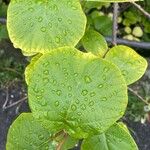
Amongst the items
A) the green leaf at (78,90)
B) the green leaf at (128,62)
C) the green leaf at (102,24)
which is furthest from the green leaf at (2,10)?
the green leaf at (78,90)

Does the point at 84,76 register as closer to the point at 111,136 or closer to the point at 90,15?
the point at 111,136

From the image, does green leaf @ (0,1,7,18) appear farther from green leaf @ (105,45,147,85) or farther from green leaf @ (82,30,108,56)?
green leaf @ (105,45,147,85)

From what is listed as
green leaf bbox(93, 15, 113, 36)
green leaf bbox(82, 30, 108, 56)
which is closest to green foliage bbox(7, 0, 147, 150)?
green leaf bbox(82, 30, 108, 56)

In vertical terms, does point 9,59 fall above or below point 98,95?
below

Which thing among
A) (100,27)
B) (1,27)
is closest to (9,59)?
(1,27)

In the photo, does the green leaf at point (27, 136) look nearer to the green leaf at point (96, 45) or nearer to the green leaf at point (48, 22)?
the green leaf at point (48, 22)

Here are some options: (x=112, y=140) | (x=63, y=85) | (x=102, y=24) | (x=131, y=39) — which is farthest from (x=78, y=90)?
(x=131, y=39)

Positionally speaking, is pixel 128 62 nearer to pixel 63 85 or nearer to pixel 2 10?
pixel 63 85
